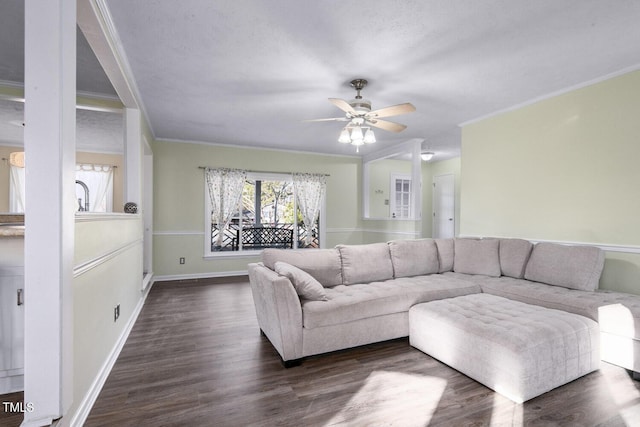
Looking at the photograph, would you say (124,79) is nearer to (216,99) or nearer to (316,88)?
(216,99)

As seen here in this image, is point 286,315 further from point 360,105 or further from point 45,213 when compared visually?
point 360,105

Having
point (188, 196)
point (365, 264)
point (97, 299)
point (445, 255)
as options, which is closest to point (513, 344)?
point (365, 264)

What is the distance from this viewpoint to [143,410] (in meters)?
1.87

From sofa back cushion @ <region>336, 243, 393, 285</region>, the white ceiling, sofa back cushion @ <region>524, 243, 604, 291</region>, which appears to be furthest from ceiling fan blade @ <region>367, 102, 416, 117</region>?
sofa back cushion @ <region>524, 243, 604, 291</region>

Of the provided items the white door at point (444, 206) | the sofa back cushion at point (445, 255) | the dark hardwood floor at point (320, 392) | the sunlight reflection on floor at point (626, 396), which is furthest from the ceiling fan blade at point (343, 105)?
the white door at point (444, 206)

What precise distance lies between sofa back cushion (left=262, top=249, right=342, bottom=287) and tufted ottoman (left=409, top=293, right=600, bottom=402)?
98 centimetres

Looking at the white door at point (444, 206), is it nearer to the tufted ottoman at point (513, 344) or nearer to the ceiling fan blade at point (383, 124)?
the ceiling fan blade at point (383, 124)

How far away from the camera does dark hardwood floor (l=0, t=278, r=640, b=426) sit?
5.85 feet

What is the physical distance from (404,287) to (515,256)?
5.14 feet

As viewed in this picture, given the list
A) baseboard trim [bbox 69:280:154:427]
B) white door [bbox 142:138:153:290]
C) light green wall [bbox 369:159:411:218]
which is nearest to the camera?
baseboard trim [bbox 69:280:154:427]

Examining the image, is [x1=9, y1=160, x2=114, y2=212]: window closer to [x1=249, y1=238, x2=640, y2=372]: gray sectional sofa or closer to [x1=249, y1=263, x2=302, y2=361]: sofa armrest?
[x1=249, y1=238, x2=640, y2=372]: gray sectional sofa

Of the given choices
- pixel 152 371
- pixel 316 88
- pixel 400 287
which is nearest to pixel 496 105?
pixel 316 88

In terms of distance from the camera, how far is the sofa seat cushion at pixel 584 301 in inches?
90.5

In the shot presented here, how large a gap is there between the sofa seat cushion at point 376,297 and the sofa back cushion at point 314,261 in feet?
0.46
